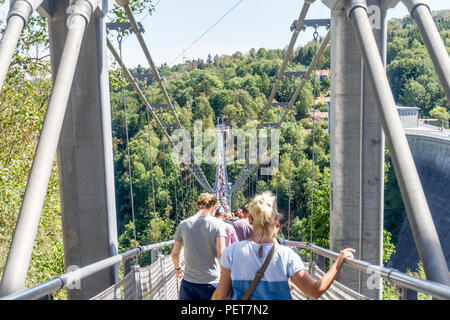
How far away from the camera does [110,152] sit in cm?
324

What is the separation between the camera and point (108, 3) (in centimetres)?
325

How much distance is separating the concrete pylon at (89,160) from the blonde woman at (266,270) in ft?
5.87

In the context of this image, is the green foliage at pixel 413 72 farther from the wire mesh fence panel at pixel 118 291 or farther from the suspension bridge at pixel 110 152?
the wire mesh fence panel at pixel 118 291

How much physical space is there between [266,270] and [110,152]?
1.98m

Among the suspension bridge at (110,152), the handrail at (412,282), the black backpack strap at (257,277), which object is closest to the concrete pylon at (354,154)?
the suspension bridge at (110,152)

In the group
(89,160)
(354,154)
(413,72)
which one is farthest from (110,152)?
(413,72)

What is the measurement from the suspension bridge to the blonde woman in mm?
486

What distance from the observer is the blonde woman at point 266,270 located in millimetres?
1510

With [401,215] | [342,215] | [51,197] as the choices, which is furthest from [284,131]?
[342,215]

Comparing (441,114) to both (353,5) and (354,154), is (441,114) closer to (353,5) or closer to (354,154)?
(354,154)

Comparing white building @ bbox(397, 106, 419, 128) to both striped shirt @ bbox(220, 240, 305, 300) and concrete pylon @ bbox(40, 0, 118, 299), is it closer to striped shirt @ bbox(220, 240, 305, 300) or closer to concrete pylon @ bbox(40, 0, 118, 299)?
concrete pylon @ bbox(40, 0, 118, 299)
